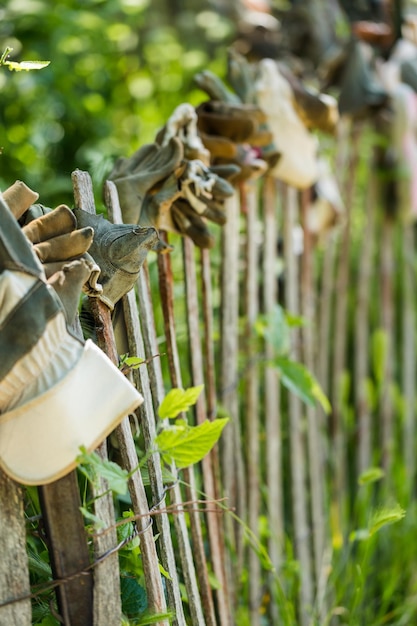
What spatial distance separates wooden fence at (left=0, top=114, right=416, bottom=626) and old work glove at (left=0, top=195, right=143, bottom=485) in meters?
0.06

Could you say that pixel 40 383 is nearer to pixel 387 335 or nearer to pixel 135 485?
pixel 135 485

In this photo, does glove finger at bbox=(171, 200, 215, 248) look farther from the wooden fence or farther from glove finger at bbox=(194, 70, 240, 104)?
glove finger at bbox=(194, 70, 240, 104)

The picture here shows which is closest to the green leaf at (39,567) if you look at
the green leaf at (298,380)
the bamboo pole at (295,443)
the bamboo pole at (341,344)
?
the green leaf at (298,380)

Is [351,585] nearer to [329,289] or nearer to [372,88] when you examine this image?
[329,289]

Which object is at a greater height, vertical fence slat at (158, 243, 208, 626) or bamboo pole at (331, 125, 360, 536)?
vertical fence slat at (158, 243, 208, 626)

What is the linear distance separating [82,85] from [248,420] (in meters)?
1.39

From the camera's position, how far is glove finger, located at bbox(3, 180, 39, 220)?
1.19 metres

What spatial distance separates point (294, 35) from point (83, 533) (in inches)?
96.4

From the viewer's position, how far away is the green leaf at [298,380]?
2039 millimetres

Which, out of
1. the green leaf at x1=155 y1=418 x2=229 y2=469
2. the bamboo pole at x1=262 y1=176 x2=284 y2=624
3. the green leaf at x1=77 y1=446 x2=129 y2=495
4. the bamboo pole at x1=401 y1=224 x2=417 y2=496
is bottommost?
the bamboo pole at x1=401 y1=224 x2=417 y2=496

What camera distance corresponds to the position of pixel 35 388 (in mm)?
1104

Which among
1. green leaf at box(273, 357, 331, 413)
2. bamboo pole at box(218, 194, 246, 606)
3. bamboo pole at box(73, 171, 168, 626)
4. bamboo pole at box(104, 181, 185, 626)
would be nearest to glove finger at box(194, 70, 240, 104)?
bamboo pole at box(218, 194, 246, 606)

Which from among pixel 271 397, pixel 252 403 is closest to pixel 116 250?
pixel 252 403

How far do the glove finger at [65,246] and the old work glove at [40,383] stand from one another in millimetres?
64
